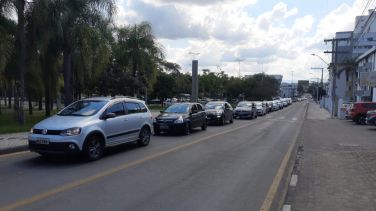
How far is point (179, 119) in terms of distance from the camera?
15664mm

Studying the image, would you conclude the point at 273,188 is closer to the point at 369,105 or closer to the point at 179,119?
the point at 179,119

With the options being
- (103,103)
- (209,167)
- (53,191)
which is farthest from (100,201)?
(103,103)

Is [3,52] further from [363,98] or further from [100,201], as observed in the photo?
[363,98]

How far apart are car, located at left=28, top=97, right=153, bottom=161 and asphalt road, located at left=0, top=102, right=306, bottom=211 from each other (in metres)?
0.43

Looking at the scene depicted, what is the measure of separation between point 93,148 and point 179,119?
6859 mm

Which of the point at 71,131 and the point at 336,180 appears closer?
the point at 336,180

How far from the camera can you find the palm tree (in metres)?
25.4

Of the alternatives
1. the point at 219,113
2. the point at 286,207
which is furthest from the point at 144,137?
the point at 219,113

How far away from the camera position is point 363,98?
45.9 m

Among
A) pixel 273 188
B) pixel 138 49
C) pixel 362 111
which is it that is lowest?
pixel 273 188

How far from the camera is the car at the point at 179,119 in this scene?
15531mm

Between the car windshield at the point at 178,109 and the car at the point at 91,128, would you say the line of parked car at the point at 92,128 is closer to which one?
the car at the point at 91,128

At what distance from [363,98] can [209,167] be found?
4396cm

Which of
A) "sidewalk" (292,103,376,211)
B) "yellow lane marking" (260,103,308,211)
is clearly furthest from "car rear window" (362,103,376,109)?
"yellow lane marking" (260,103,308,211)
